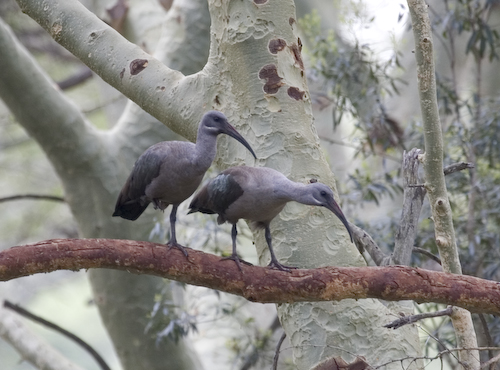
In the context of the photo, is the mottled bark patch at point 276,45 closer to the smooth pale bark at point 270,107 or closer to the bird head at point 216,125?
the smooth pale bark at point 270,107

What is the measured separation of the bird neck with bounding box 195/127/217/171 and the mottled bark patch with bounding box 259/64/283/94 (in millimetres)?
450

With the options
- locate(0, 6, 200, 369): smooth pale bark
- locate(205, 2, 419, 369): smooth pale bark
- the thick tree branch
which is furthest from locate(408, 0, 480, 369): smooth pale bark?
locate(0, 6, 200, 369): smooth pale bark

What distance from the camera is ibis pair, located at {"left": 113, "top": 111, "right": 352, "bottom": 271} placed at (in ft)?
7.50

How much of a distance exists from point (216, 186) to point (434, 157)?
0.84 metres

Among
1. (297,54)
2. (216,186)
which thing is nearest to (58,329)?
(216,186)

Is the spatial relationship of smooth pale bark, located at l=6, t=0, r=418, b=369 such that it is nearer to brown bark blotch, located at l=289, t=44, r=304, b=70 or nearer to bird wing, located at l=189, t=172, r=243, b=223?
brown bark blotch, located at l=289, t=44, r=304, b=70

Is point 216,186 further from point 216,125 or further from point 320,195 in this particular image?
point 320,195

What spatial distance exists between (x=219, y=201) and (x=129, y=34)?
12.5 ft

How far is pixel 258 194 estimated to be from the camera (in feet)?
7.55

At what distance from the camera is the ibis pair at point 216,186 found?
2.29 meters

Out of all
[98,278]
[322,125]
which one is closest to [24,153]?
[322,125]

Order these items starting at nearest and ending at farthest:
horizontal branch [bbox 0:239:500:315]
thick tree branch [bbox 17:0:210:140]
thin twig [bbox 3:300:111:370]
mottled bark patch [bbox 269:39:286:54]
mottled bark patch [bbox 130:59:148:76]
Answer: horizontal branch [bbox 0:239:500:315] < mottled bark patch [bbox 269:39:286:54] < thick tree branch [bbox 17:0:210:140] < mottled bark patch [bbox 130:59:148:76] < thin twig [bbox 3:300:111:370]

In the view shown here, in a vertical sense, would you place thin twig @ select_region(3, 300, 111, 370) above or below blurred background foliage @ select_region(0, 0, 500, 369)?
below

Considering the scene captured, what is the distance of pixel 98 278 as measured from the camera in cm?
418
